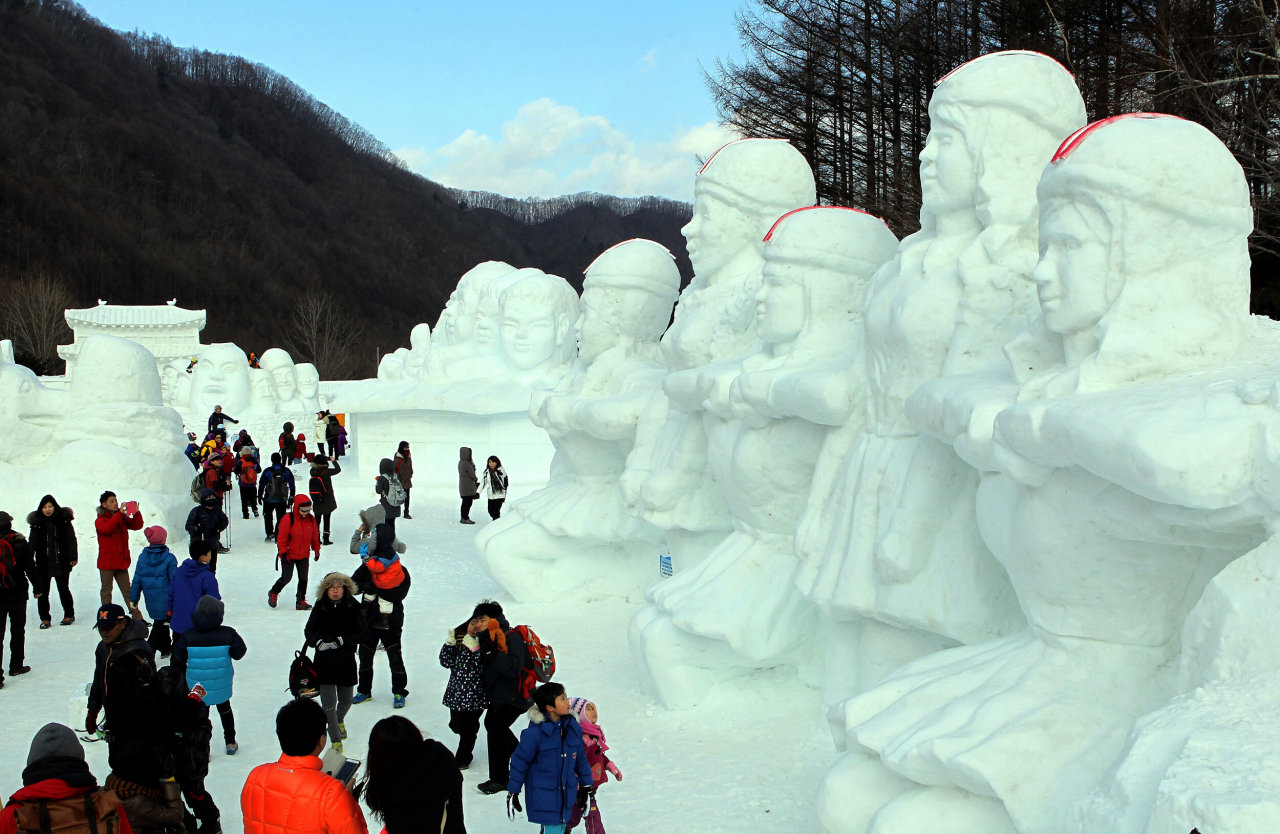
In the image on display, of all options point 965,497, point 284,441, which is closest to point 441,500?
point 284,441

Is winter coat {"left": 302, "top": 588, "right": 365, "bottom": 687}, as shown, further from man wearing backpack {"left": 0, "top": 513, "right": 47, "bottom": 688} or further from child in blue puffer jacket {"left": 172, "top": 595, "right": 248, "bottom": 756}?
man wearing backpack {"left": 0, "top": 513, "right": 47, "bottom": 688}

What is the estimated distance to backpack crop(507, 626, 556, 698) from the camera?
19.2 feet

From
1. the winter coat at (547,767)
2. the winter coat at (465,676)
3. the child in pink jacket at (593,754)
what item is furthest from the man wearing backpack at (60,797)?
the winter coat at (465,676)

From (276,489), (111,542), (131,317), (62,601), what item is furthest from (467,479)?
(131,317)

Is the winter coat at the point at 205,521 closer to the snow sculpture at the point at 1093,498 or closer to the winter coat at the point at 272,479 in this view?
the winter coat at the point at 272,479

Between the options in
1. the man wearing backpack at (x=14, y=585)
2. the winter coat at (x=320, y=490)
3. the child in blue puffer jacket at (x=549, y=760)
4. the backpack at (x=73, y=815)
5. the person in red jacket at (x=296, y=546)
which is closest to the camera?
the backpack at (x=73, y=815)

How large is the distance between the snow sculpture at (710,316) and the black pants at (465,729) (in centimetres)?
236

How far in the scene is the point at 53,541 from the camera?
874cm

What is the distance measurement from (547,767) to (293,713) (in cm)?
131

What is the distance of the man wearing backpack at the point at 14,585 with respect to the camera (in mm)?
7660

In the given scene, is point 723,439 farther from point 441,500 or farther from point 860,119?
point 860,119

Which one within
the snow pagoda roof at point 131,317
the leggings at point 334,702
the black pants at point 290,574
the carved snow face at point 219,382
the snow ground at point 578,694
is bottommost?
the snow ground at point 578,694

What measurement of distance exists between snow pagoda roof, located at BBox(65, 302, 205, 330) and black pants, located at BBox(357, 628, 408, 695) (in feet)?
86.9

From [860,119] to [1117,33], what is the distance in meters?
5.44
